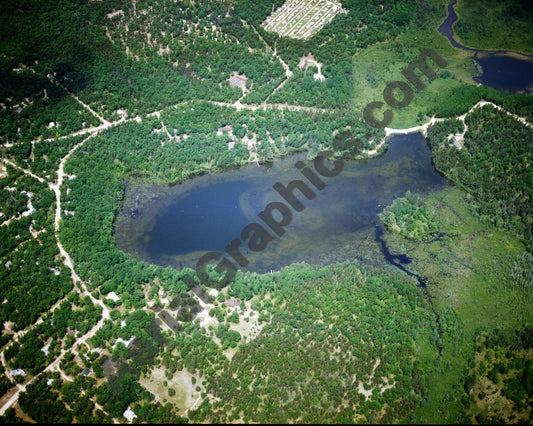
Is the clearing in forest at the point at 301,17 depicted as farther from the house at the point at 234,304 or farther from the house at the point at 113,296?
the house at the point at 113,296

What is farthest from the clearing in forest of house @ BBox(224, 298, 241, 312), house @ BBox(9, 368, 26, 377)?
house @ BBox(9, 368, 26, 377)

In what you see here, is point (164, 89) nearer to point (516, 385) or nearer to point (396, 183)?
point (396, 183)

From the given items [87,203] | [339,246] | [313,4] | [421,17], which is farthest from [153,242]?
[421,17]

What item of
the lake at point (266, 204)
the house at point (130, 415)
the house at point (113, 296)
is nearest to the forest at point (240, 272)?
the house at point (113, 296)

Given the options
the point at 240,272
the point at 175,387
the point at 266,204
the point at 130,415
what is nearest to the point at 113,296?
the point at 175,387

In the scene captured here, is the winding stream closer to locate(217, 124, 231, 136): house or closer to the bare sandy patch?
locate(217, 124, 231, 136): house

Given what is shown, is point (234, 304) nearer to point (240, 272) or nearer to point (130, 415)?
point (240, 272)
